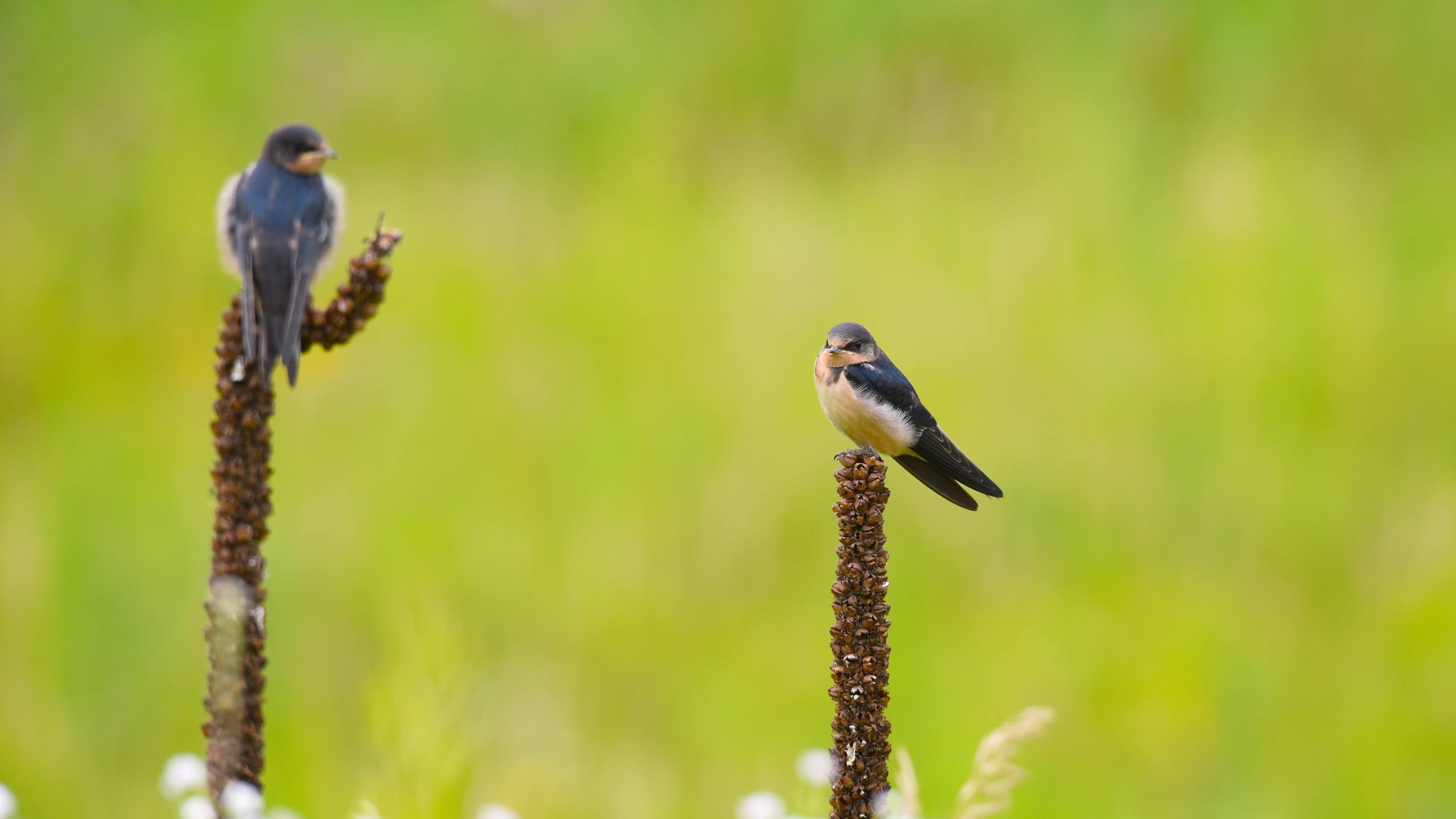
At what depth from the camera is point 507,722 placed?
4.32 metres

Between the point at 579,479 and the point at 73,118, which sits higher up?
the point at 73,118

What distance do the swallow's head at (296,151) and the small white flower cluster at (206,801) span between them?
1207 mm

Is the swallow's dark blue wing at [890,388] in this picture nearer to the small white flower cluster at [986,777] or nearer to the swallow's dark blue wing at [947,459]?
the swallow's dark blue wing at [947,459]

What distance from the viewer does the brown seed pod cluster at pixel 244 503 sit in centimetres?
140

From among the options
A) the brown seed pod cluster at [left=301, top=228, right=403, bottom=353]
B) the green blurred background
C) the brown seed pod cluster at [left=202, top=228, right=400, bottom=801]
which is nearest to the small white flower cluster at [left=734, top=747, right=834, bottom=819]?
the brown seed pod cluster at [left=202, top=228, right=400, bottom=801]

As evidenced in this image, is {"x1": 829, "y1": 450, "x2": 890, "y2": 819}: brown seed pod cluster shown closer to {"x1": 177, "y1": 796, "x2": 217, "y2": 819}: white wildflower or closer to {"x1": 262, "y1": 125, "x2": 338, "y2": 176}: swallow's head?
{"x1": 177, "y1": 796, "x2": 217, "y2": 819}: white wildflower

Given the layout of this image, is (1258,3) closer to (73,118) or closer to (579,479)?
(579,479)

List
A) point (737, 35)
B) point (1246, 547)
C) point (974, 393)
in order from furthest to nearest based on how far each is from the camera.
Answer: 1. point (737, 35)
2. point (974, 393)
3. point (1246, 547)

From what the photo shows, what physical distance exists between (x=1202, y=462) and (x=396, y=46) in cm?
466

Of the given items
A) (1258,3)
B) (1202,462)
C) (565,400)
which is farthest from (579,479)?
(1258,3)

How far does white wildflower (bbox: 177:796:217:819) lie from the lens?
1.41m

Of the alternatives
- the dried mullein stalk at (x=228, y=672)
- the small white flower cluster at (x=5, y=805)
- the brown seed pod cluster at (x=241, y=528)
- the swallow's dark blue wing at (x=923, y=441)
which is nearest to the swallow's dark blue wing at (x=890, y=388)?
the swallow's dark blue wing at (x=923, y=441)

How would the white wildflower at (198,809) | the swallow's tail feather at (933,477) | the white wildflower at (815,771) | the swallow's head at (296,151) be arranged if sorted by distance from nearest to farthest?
the white wildflower at (198,809), the white wildflower at (815,771), the swallow's head at (296,151), the swallow's tail feather at (933,477)

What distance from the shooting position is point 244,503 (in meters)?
1.53
